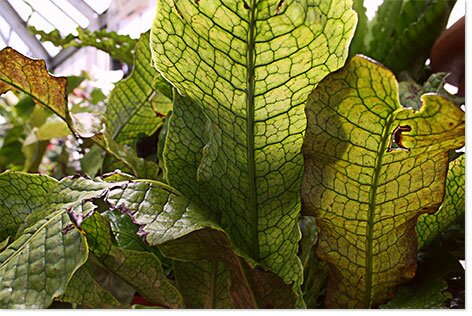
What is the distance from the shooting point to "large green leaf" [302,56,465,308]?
0.28 m

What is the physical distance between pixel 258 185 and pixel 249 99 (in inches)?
2.7

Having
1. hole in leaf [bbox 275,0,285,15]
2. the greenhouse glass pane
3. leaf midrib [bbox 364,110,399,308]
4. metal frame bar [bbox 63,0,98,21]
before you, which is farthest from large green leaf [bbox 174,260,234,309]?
metal frame bar [bbox 63,0,98,21]

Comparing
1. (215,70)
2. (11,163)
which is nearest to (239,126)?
(215,70)

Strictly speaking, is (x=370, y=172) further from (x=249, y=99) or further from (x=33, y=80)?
(x=33, y=80)

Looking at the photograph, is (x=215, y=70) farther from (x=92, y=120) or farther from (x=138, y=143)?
(x=138, y=143)

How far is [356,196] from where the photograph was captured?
34 cm

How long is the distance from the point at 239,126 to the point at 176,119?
77mm

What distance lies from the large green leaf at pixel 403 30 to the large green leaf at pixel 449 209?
10.3 inches

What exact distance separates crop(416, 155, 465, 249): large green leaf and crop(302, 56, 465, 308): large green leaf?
0.06 meters

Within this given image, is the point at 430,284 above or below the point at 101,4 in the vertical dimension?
below

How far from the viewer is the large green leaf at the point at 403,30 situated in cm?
63

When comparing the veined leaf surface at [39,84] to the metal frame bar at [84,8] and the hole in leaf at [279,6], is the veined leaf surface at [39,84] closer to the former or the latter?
the hole in leaf at [279,6]

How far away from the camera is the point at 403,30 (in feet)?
2.12

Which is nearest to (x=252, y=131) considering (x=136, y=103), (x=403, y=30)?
(x=136, y=103)
